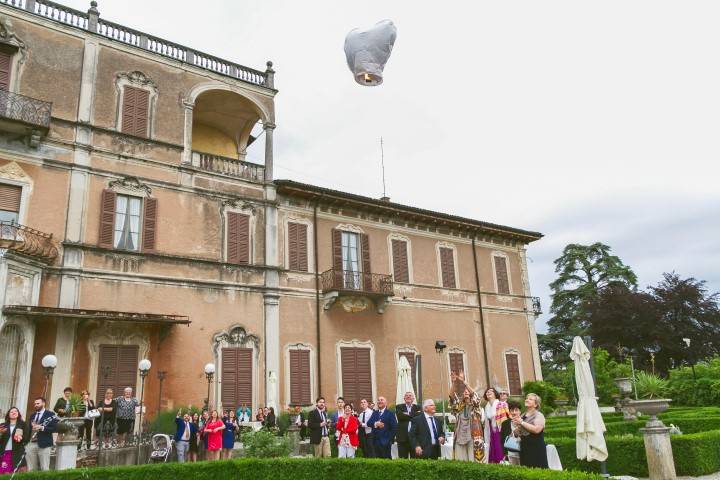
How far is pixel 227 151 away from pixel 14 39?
8.64 metres

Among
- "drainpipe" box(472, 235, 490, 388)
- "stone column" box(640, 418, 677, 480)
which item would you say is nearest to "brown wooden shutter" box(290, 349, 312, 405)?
"drainpipe" box(472, 235, 490, 388)

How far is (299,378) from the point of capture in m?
18.6

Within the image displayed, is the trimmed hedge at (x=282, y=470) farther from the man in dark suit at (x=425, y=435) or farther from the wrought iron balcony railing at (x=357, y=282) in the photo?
the wrought iron balcony railing at (x=357, y=282)

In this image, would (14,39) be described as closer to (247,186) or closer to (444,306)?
(247,186)

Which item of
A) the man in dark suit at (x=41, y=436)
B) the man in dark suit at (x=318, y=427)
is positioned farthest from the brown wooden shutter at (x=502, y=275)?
the man in dark suit at (x=41, y=436)

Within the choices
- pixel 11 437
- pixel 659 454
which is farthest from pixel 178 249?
pixel 659 454

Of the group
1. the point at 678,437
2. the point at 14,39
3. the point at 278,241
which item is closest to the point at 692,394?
the point at 678,437

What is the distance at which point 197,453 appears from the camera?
13.0 meters

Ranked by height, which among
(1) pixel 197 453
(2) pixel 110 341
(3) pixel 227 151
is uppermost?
(3) pixel 227 151

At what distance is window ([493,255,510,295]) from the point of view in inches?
1014

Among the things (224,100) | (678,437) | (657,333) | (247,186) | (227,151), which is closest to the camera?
(678,437)

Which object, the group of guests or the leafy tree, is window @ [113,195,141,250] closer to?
the group of guests

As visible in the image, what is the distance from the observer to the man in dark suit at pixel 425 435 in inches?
352

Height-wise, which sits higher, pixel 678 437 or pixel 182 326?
pixel 182 326
